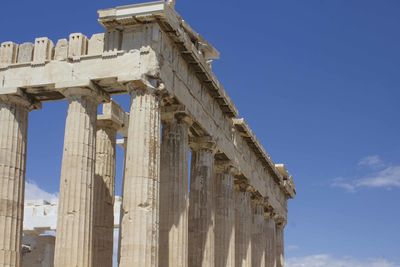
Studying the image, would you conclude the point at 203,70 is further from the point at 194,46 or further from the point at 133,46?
the point at 133,46

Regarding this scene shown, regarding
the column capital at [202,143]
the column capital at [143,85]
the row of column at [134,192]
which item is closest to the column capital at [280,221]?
the row of column at [134,192]

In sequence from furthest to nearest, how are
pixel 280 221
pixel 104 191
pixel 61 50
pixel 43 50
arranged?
1. pixel 280 221
2. pixel 104 191
3. pixel 43 50
4. pixel 61 50

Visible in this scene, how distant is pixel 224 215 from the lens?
35.1 m

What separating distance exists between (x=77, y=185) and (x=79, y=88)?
3.49 m

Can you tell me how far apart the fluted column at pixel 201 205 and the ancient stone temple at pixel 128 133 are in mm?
44

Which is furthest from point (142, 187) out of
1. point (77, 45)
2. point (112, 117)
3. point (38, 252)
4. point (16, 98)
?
point (38, 252)

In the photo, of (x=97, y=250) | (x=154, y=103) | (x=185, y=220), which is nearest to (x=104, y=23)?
(x=154, y=103)

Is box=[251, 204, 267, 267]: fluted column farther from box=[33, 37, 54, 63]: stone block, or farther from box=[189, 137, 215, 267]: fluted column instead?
box=[33, 37, 54, 63]: stone block

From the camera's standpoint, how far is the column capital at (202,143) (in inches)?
1276

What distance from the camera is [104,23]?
26.2 meters

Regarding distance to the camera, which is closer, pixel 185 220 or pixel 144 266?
pixel 144 266

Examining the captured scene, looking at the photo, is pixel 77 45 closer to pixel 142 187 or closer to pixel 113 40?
pixel 113 40

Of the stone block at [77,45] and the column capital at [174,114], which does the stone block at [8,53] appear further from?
the column capital at [174,114]

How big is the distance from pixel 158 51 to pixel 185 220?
21.9ft
